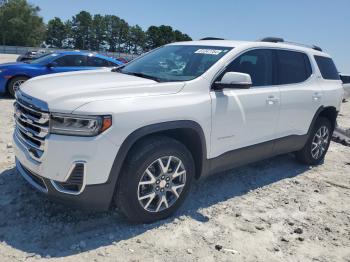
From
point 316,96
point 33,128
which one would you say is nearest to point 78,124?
point 33,128

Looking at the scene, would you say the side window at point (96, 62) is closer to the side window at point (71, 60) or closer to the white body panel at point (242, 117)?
the side window at point (71, 60)

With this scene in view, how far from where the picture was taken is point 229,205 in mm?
4332

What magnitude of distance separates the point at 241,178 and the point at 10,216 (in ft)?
9.68

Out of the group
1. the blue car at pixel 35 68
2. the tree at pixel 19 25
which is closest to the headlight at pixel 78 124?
the blue car at pixel 35 68

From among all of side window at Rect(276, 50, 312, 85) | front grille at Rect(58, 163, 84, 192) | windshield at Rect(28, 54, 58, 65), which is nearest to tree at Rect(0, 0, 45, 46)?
windshield at Rect(28, 54, 58, 65)

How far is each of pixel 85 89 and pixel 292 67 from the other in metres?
3.08

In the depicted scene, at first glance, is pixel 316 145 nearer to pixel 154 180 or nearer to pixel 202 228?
pixel 202 228

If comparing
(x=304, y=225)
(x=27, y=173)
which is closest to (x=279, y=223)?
(x=304, y=225)

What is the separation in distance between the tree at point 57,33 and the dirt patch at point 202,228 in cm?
10051

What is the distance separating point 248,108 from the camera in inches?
168

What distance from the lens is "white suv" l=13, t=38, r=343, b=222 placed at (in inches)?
123

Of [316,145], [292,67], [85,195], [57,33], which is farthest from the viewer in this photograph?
[57,33]

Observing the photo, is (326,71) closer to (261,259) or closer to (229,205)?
(229,205)

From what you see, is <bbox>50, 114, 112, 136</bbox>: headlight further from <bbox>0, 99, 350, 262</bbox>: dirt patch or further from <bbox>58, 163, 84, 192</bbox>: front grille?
<bbox>0, 99, 350, 262</bbox>: dirt patch
